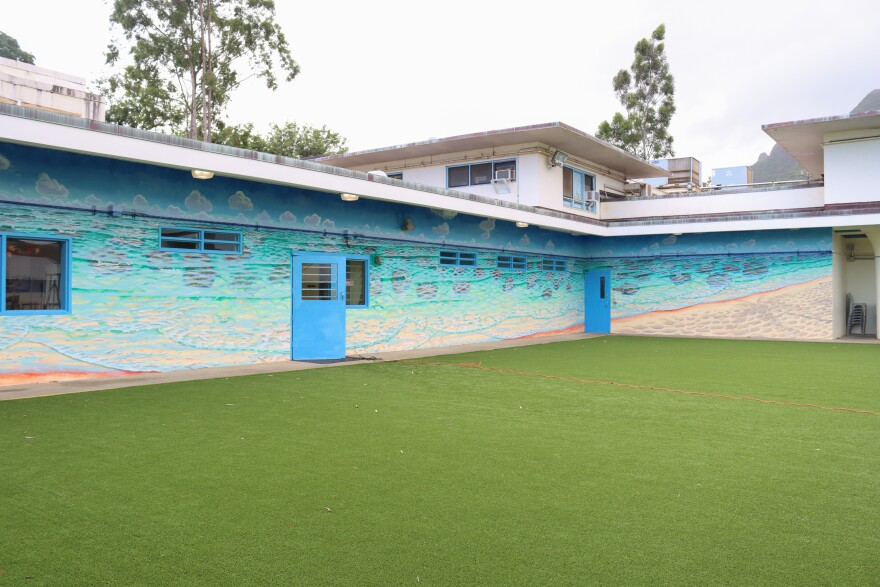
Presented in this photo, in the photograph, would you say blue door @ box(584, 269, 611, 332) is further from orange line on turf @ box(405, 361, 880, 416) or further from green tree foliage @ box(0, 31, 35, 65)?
green tree foliage @ box(0, 31, 35, 65)

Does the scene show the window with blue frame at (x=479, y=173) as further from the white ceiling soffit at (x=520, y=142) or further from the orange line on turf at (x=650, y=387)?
the orange line on turf at (x=650, y=387)

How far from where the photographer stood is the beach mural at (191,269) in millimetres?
9008

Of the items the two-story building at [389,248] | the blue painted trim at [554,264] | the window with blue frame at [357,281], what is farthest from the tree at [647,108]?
the window with blue frame at [357,281]

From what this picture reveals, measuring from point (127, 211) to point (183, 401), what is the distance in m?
3.45

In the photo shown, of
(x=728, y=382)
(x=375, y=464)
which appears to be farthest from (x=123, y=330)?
(x=728, y=382)

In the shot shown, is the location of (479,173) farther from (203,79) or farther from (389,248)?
(203,79)

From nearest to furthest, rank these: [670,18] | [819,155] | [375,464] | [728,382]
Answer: [375,464] → [728,382] → [819,155] → [670,18]

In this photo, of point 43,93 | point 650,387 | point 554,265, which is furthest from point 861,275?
point 43,93

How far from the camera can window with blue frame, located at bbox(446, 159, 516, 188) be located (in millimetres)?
19531

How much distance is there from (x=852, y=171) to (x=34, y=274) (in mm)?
17666

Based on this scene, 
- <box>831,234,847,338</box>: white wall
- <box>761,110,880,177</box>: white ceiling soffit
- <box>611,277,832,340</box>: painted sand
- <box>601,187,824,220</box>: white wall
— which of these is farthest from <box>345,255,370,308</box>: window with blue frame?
<box>831,234,847,338</box>: white wall

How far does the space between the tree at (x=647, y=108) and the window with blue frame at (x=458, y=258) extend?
24.1 m

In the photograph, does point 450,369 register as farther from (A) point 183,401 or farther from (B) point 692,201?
(B) point 692,201

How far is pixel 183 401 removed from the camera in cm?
779
